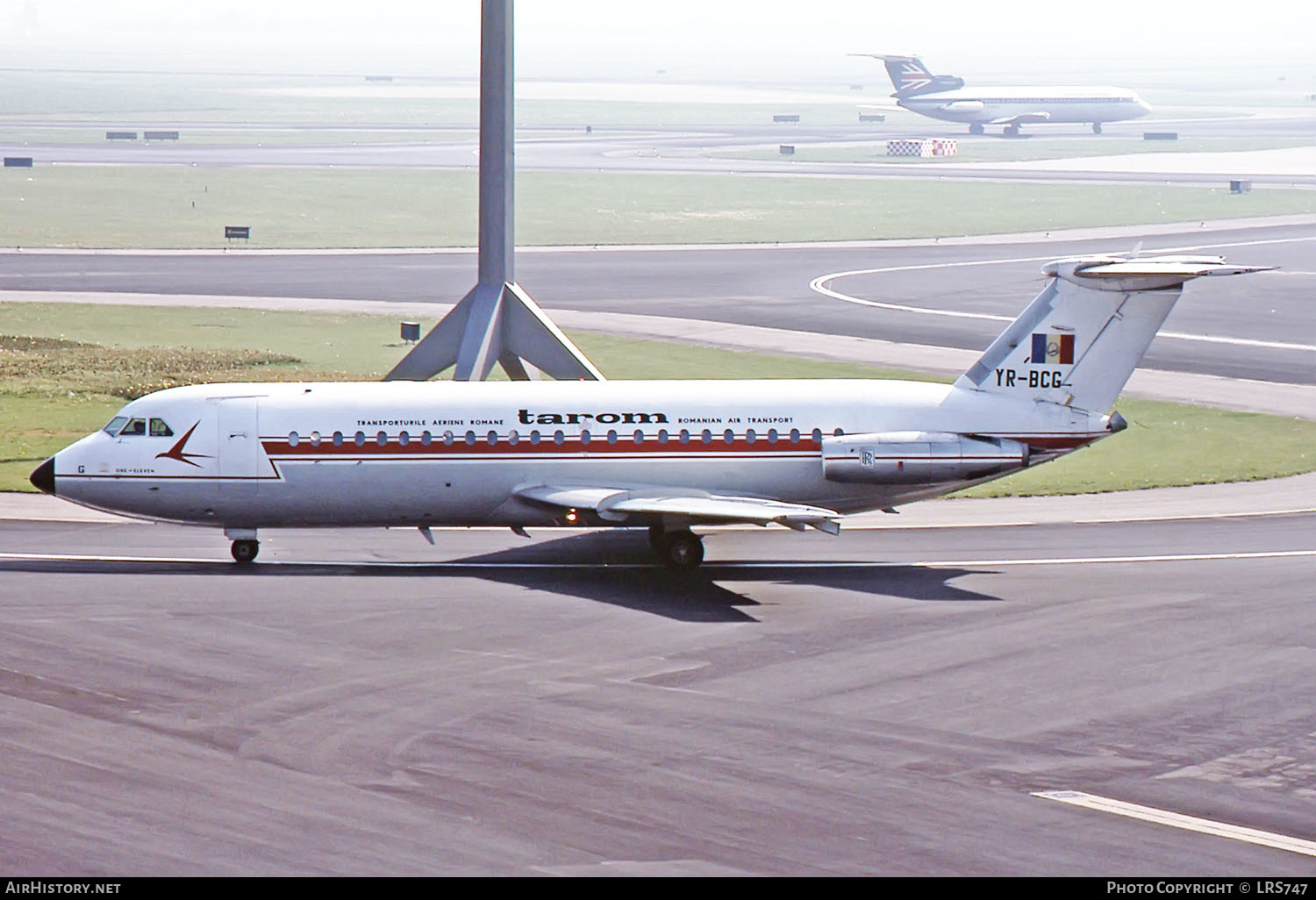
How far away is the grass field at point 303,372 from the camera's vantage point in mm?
46875

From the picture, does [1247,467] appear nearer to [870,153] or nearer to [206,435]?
[206,435]

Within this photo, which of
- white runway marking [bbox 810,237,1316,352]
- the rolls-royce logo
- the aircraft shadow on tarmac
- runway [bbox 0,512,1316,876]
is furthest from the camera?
white runway marking [bbox 810,237,1316,352]

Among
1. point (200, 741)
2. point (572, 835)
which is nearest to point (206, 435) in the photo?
point (200, 741)

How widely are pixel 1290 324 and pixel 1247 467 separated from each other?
30.8 m

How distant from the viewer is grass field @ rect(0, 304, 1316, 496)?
154ft

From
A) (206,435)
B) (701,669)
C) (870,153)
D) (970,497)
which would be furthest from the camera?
(870,153)

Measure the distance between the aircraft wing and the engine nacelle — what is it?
104 centimetres

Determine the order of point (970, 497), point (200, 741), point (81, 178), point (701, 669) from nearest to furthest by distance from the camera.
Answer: point (200, 741), point (701, 669), point (970, 497), point (81, 178)

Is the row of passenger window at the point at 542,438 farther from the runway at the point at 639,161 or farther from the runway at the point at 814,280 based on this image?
the runway at the point at 639,161

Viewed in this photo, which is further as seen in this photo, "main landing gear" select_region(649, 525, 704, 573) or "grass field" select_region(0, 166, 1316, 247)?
"grass field" select_region(0, 166, 1316, 247)

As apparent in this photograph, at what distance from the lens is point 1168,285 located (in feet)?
120

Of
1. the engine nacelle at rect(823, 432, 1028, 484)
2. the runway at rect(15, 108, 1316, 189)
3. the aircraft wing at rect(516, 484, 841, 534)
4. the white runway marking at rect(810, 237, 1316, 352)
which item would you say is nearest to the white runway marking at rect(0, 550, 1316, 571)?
the aircraft wing at rect(516, 484, 841, 534)

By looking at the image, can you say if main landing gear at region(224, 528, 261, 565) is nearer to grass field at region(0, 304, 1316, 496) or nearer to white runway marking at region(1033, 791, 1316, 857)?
grass field at region(0, 304, 1316, 496)

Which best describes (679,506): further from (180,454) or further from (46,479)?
(46,479)
